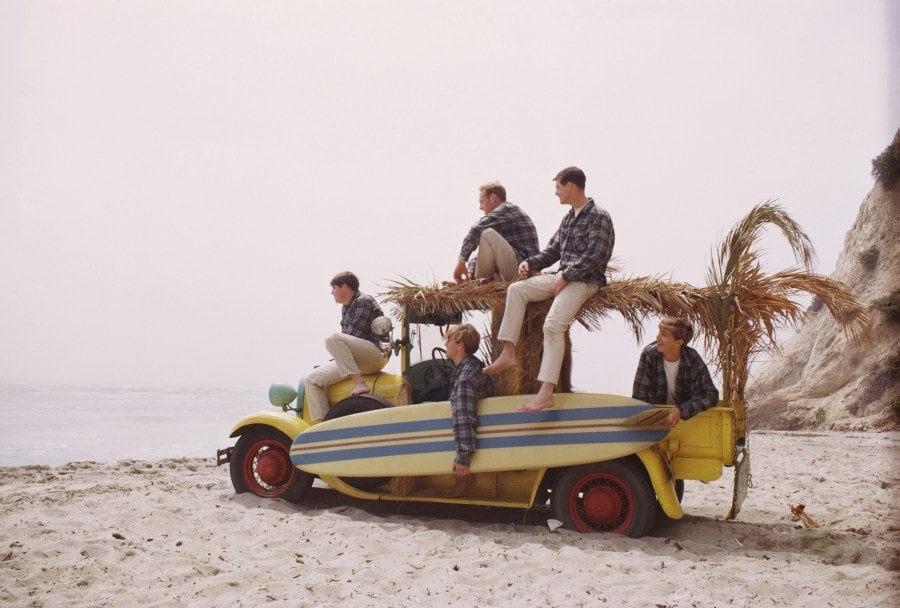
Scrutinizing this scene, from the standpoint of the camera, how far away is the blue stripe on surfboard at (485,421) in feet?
19.8

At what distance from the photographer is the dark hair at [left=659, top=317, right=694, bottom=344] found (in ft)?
19.7

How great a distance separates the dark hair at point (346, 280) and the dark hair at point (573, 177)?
8.23 ft

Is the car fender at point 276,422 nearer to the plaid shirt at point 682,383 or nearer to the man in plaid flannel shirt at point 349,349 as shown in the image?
the man in plaid flannel shirt at point 349,349

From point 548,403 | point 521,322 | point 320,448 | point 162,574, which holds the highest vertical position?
point 521,322

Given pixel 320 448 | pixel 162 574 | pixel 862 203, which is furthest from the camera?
pixel 862 203

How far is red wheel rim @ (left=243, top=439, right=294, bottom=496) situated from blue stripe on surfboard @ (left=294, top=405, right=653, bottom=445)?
553mm

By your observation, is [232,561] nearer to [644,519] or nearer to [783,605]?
[644,519]

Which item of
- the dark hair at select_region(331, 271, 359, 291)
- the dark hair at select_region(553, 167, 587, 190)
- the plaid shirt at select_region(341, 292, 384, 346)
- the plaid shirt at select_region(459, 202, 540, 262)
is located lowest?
the plaid shirt at select_region(341, 292, 384, 346)

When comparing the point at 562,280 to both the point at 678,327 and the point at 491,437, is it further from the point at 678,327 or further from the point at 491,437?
the point at 491,437

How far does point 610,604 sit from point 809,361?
67.7 ft

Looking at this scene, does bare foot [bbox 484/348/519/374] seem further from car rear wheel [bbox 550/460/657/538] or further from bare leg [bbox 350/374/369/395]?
bare leg [bbox 350/374/369/395]

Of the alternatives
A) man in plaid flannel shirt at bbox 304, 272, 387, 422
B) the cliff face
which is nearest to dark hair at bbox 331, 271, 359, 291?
man in plaid flannel shirt at bbox 304, 272, 387, 422

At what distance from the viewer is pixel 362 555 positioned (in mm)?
5543

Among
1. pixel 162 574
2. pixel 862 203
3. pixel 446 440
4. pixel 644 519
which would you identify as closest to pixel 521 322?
pixel 446 440
